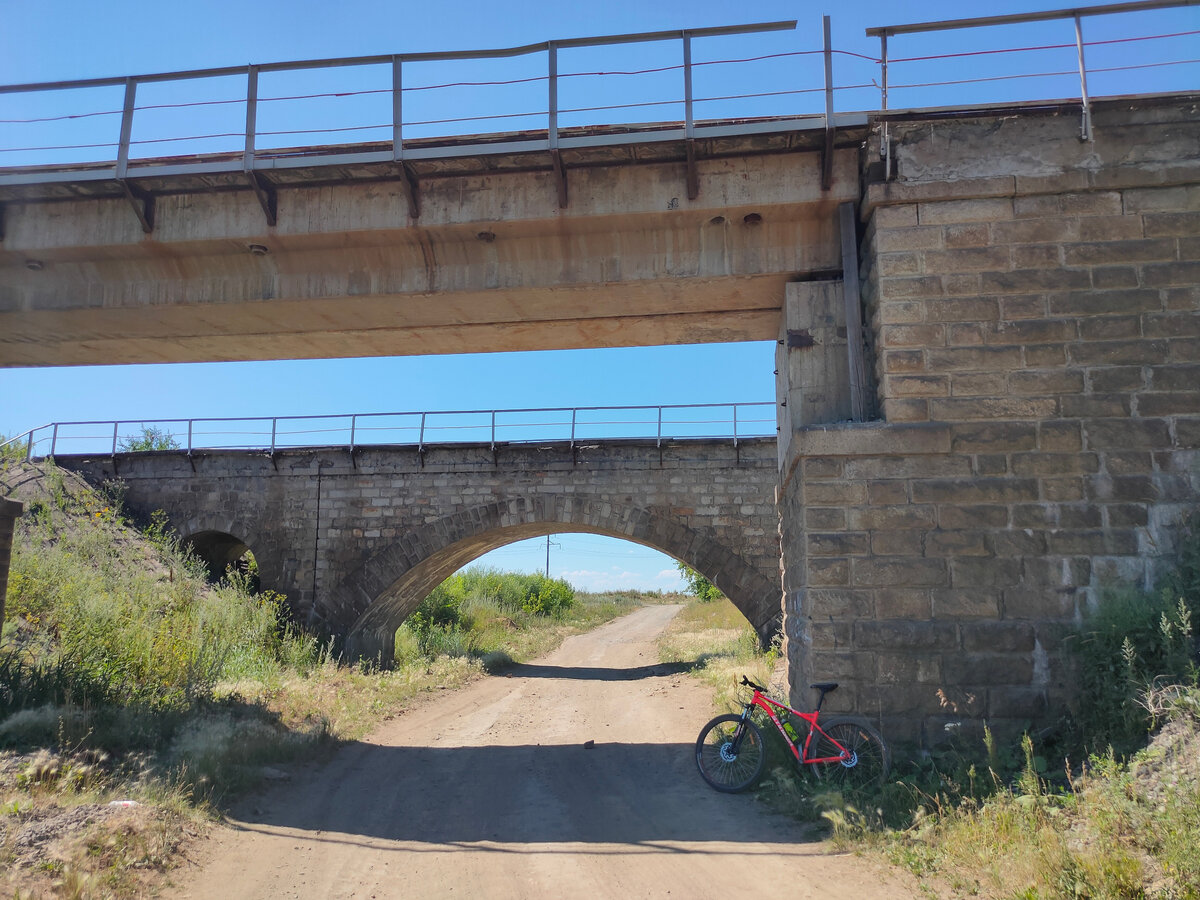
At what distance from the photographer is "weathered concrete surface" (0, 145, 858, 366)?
23.8 ft

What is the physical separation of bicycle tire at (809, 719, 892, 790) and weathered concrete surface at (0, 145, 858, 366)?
4.01 metres

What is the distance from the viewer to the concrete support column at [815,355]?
6852 millimetres

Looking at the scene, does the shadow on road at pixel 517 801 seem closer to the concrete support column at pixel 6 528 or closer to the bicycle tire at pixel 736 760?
the bicycle tire at pixel 736 760

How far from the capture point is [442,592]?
24.5 metres

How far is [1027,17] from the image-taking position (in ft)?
21.2

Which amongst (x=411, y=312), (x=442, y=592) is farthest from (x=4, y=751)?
(x=442, y=592)

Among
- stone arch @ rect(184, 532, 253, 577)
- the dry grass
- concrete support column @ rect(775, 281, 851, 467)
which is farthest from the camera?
stone arch @ rect(184, 532, 253, 577)

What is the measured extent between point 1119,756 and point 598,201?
5.90 meters

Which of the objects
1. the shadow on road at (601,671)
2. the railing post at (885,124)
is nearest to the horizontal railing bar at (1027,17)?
the railing post at (885,124)

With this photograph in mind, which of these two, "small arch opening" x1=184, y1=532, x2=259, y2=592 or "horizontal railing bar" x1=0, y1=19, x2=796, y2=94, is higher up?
"horizontal railing bar" x1=0, y1=19, x2=796, y2=94

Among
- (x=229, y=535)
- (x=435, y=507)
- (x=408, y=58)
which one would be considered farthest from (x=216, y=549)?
(x=408, y=58)

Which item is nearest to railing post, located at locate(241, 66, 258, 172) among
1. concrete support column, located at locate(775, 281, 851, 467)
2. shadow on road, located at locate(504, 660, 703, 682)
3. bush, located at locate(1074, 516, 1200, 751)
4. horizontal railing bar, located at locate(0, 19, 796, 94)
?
horizontal railing bar, located at locate(0, 19, 796, 94)

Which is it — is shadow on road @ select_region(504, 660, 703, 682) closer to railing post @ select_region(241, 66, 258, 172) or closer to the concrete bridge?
the concrete bridge

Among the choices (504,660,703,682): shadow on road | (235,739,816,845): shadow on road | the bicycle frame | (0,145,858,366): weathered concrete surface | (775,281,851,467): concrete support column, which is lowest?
(504,660,703,682): shadow on road
